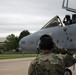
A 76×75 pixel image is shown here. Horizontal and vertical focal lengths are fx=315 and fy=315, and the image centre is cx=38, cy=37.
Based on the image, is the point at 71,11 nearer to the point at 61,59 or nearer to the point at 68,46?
the point at 68,46

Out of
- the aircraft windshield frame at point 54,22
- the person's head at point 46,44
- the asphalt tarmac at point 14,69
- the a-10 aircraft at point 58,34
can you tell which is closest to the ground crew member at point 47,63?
the person's head at point 46,44

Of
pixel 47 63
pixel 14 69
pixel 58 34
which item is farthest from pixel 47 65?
pixel 14 69

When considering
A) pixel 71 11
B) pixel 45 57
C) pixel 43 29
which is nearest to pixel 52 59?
pixel 45 57

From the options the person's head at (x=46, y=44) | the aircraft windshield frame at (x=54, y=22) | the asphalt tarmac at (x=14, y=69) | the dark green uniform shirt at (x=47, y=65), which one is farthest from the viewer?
the asphalt tarmac at (x=14, y=69)

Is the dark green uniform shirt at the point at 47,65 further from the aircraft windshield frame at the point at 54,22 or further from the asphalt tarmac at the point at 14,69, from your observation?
the asphalt tarmac at the point at 14,69

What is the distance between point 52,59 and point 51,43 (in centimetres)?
27

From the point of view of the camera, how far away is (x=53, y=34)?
15227mm

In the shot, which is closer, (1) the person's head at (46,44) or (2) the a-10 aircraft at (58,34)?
(1) the person's head at (46,44)

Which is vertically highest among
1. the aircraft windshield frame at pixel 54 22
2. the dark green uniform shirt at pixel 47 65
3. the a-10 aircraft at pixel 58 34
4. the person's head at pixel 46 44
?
the aircraft windshield frame at pixel 54 22

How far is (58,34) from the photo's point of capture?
599 inches

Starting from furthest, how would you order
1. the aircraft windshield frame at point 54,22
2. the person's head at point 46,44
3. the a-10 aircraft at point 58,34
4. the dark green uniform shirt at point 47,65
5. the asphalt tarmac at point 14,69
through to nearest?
the asphalt tarmac at point 14,69
the aircraft windshield frame at point 54,22
the a-10 aircraft at point 58,34
the person's head at point 46,44
the dark green uniform shirt at point 47,65

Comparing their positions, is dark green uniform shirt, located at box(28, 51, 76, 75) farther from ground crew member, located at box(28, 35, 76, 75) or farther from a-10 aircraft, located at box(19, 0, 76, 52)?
a-10 aircraft, located at box(19, 0, 76, 52)

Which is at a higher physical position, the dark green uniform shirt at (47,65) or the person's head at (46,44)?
the person's head at (46,44)

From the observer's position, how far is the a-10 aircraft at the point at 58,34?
14992mm
